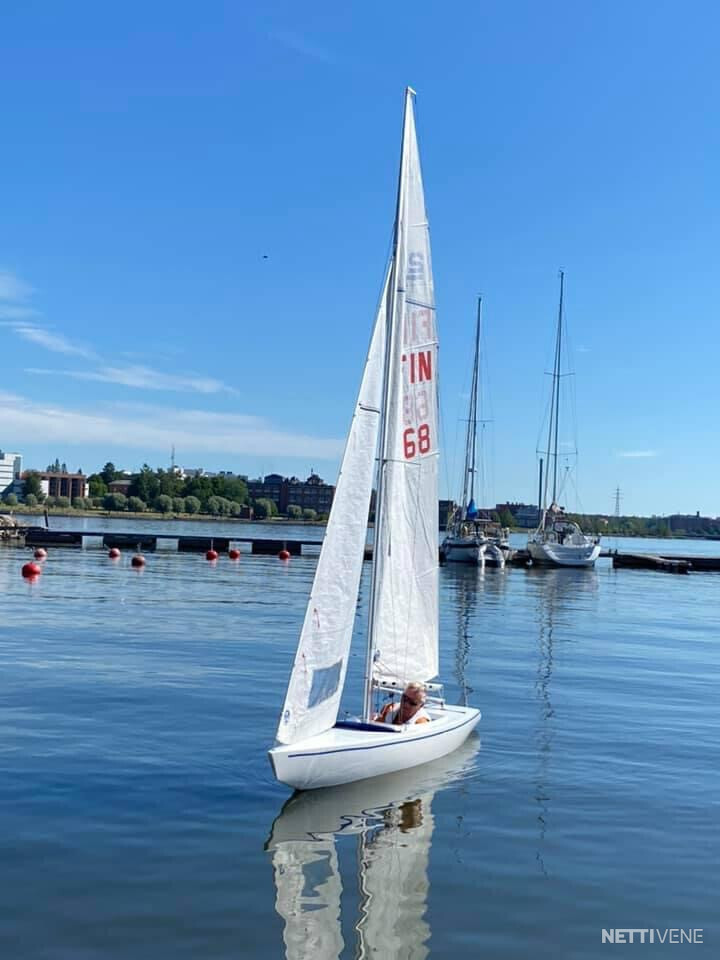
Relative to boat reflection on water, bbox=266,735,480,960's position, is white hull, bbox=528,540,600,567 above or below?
above

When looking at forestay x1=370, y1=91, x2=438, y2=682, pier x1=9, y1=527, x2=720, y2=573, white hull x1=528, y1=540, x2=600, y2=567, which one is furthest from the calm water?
pier x1=9, y1=527, x2=720, y2=573

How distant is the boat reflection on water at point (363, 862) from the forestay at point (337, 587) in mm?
1166

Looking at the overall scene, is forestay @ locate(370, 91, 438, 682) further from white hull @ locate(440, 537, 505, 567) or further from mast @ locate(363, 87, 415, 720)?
white hull @ locate(440, 537, 505, 567)

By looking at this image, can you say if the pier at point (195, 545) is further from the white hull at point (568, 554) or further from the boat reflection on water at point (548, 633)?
the boat reflection on water at point (548, 633)

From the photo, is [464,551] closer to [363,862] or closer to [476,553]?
[476,553]

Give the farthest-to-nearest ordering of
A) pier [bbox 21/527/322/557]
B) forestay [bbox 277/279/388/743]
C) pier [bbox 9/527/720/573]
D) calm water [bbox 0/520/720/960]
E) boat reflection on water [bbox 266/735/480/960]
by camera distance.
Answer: pier [bbox 21/527/322/557] → pier [bbox 9/527/720/573] → forestay [bbox 277/279/388/743] → calm water [bbox 0/520/720/960] → boat reflection on water [bbox 266/735/480/960]

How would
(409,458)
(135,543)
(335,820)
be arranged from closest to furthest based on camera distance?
(335,820)
(409,458)
(135,543)

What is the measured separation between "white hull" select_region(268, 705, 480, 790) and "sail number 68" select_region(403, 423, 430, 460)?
447 cm

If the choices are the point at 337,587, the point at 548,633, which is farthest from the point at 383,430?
the point at 548,633

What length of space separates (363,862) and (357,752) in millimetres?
2355

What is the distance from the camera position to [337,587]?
1498cm

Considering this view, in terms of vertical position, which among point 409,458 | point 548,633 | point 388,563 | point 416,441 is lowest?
point 548,633

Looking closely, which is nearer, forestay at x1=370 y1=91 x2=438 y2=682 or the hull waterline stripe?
the hull waterline stripe

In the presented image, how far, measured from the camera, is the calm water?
10695 millimetres
